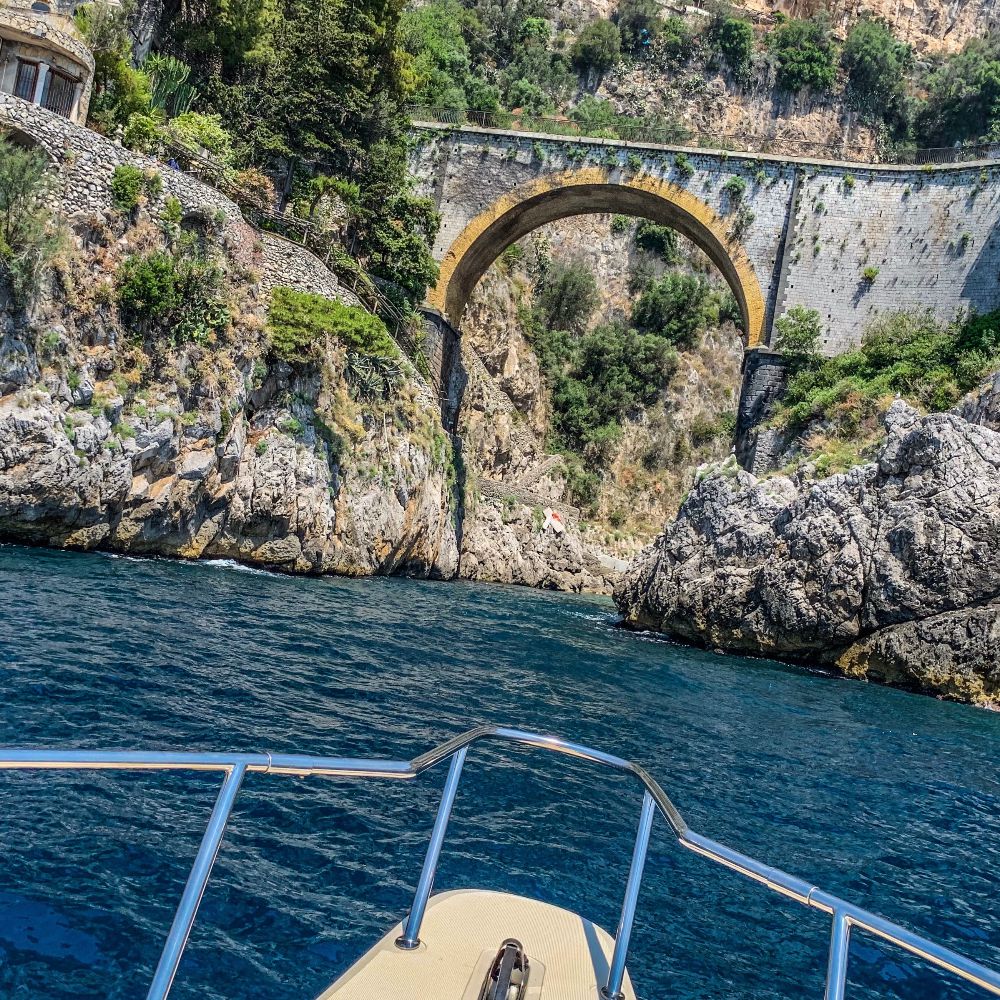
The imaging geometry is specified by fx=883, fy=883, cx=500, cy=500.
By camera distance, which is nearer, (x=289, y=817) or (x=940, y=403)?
(x=289, y=817)

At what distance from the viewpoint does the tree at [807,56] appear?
171ft

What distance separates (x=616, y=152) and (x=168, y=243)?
17130mm

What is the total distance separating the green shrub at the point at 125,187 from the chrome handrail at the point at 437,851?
680 inches

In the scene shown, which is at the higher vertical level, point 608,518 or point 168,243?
point 168,243

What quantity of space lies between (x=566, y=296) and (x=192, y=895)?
1825 inches

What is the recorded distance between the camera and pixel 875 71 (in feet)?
170

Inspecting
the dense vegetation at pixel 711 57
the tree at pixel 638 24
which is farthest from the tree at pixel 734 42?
the tree at pixel 638 24

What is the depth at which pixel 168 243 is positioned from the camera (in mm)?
18797

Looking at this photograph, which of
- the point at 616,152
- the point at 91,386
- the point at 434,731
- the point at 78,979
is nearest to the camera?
the point at 78,979

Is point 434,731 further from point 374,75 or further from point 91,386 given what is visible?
point 374,75

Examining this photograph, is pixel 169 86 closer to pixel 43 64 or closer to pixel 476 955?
pixel 43 64

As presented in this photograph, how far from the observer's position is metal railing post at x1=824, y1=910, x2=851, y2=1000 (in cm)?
271

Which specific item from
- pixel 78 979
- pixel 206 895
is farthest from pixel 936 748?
pixel 78 979

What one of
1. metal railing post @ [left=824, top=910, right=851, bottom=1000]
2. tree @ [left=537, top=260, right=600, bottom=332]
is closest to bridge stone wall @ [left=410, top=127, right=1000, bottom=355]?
tree @ [left=537, top=260, right=600, bottom=332]
